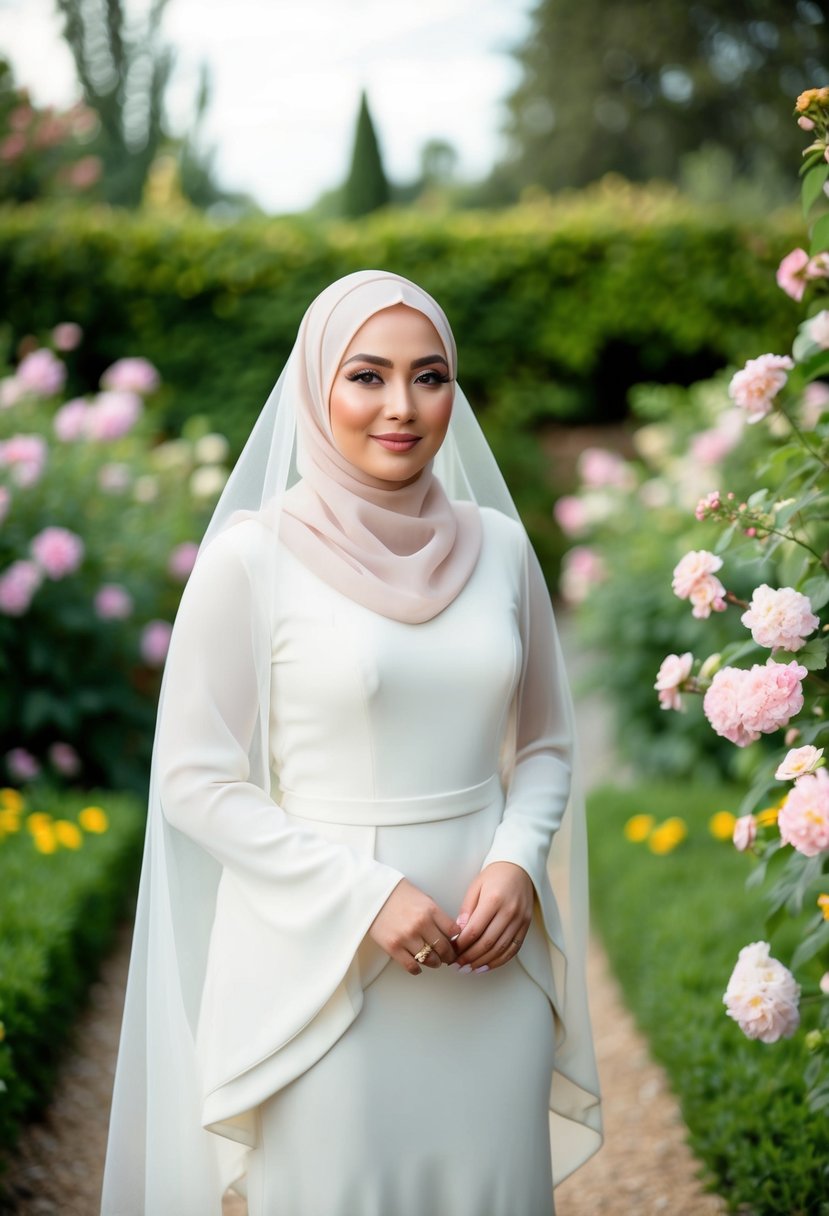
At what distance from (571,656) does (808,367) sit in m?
7.30

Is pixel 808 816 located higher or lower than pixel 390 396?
lower

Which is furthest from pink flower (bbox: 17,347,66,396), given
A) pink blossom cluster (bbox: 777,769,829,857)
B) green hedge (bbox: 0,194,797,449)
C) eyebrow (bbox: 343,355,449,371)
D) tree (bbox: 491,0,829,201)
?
tree (bbox: 491,0,829,201)

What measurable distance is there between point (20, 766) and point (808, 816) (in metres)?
3.83

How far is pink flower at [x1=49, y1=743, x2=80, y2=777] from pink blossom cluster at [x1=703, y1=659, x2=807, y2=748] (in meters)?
3.64

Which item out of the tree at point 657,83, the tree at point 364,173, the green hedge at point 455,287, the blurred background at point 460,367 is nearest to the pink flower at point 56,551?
the blurred background at point 460,367

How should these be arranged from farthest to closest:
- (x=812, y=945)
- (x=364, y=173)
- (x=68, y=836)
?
(x=364, y=173), (x=68, y=836), (x=812, y=945)

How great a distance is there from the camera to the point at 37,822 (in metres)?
4.46

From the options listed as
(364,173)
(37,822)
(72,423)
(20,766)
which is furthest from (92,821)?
(364,173)

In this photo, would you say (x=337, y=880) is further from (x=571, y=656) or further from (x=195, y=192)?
(x=195, y=192)

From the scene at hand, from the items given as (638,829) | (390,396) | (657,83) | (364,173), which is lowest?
(657,83)

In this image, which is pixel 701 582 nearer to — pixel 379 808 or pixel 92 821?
pixel 379 808

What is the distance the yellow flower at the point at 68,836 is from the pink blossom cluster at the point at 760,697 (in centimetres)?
296

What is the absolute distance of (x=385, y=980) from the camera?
1.97 m

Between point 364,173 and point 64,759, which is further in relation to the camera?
point 364,173
